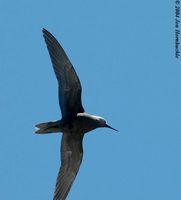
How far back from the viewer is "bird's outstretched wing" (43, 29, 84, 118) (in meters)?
35.2

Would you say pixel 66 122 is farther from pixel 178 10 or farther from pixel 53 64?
pixel 178 10

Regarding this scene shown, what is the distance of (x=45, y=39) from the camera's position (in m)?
35.1

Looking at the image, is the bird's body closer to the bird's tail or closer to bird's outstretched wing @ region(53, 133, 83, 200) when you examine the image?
the bird's tail

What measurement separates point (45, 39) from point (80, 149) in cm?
302

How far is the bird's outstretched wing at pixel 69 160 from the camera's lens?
118 ft

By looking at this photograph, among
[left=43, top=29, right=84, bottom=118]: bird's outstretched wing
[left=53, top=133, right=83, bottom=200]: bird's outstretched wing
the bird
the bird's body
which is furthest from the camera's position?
[left=53, top=133, right=83, bottom=200]: bird's outstretched wing

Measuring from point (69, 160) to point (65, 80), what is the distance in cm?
205

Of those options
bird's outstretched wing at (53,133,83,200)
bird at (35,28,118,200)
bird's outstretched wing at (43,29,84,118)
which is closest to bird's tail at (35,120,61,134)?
bird at (35,28,118,200)

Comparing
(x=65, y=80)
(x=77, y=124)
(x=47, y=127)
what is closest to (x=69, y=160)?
(x=77, y=124)

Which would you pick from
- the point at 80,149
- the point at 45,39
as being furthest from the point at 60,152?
the point at 45,39

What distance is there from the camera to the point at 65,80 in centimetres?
3556

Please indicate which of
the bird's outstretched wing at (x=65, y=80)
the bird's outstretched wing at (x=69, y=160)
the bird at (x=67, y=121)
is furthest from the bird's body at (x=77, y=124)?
the bird's outstretched wing at (x=69, y=160)

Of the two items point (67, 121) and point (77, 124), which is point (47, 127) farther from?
point (77, 124)

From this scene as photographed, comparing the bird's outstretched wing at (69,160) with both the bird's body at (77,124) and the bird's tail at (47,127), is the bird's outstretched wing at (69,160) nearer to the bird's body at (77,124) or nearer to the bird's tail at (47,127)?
the bird's body at (77,124)
